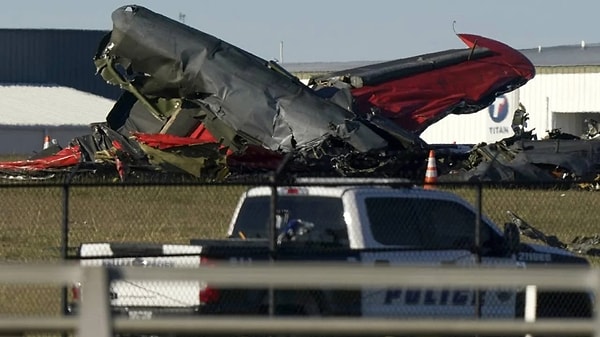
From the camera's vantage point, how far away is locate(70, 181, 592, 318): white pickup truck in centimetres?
982

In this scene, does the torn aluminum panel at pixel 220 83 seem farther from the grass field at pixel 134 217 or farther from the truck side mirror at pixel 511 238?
the truck side mirror at pixel 511 238

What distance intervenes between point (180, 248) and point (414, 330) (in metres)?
5.53

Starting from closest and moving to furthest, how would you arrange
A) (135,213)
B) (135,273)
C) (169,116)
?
(135,273), (135,213), (169,116)

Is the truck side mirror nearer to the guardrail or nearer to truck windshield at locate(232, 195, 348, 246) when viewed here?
truck windshield at locate(232, 195, 348, 246)

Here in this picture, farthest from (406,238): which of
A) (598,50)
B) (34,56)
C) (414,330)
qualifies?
(34,56)

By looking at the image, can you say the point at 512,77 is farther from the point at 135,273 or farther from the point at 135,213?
the point at 135,273

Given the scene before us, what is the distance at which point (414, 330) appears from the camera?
16.3 ft

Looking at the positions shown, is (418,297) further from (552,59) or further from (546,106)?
(552,59)

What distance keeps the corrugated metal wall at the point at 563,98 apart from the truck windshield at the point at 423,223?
36.4m

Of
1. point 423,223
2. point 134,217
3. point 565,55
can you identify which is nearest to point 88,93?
point 565,55

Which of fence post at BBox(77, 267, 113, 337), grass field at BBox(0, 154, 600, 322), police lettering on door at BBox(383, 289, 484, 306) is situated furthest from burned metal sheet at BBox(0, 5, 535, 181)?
fence post at BBox(77, 267, 113, 337)

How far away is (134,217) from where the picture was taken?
16.8m

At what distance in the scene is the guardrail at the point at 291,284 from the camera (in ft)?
15.9

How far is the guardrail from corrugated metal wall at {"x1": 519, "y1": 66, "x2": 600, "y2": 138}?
42.7 meters
